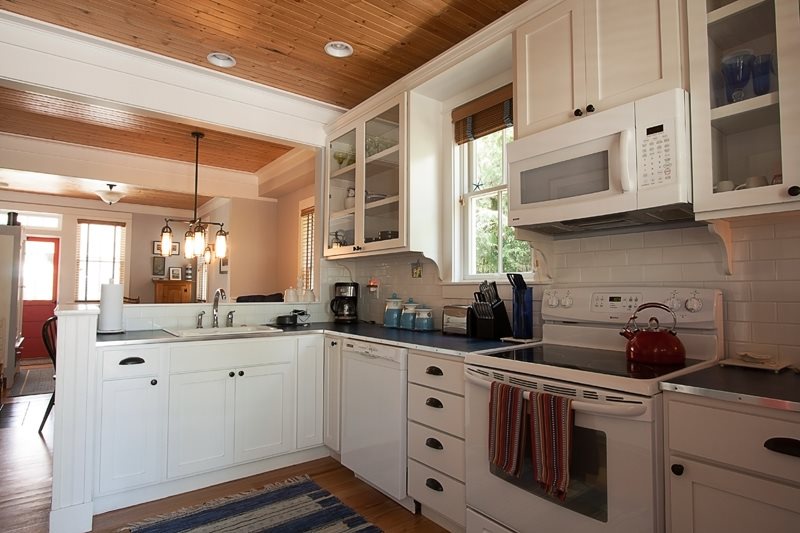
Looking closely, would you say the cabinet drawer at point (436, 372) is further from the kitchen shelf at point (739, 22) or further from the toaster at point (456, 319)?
the kitchen shelf at point (739, 22)

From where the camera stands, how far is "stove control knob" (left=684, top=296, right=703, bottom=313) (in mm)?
1754

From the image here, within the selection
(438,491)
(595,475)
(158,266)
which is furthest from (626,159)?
(158,266)

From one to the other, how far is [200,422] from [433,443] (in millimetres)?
1415

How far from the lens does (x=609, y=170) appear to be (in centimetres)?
174

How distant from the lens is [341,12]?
2.40 m

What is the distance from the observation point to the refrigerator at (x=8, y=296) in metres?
5.22

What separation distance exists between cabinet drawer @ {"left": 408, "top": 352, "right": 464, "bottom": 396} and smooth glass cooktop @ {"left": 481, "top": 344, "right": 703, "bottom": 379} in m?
0.19

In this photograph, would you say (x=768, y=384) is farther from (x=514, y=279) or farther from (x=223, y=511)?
(x=223, y=511)

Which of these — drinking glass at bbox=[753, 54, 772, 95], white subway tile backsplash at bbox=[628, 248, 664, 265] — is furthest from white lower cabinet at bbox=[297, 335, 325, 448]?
drinking glass at bbox=[753, 54, 772, 95]

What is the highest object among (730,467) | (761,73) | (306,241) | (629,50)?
(629,50)

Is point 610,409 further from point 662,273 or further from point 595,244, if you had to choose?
point 595,244

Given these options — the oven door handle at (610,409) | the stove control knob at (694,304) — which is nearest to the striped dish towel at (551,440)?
the oven door handle at (610,409)

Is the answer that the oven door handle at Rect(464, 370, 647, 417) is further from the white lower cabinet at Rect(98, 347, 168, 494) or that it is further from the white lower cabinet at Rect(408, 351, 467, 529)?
the white lower cabinet at Rect(98, 347, 168, 494)

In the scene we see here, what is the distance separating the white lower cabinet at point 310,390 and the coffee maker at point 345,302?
21.3 inches
